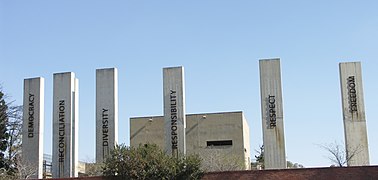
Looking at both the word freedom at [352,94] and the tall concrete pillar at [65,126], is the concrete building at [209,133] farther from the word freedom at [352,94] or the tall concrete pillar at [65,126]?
the word freedom at [352,94]

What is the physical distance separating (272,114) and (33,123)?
15995 mm

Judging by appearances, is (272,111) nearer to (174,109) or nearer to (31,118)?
(174,109)

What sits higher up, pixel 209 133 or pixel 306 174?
pixel 209 133

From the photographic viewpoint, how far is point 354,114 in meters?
35.3

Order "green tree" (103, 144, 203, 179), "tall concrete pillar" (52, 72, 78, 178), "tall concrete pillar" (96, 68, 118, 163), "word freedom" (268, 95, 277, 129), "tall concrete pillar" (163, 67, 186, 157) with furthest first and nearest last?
"tall concrete pillar" (52, 72, 78, 178)
"tall concrete pillar" (96, 68, 118, 163)
"tall concrete pillar" (163, 67, 186, 157)
"word freedom" (268, 95, 277, 129)
"green tree" (103, 144, 203, 179)

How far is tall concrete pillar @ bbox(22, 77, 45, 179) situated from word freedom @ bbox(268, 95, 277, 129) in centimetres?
1508

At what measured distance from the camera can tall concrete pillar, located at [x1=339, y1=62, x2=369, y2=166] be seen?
114 ft

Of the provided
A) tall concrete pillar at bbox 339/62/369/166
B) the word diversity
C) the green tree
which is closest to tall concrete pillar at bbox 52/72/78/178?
the word diversity

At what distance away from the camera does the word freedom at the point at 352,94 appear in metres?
35.4

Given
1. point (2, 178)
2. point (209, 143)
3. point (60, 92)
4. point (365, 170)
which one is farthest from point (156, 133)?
point (365, 170)

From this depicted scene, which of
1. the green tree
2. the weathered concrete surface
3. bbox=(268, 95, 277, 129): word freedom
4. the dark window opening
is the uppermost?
bbox=(268, 95, 277, 129): word freedom

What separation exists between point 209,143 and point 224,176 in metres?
26.6

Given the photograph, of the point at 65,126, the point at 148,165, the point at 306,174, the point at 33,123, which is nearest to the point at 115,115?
the point at 65,126

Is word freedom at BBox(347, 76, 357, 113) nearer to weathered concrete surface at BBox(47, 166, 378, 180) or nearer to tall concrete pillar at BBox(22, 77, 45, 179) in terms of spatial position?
weathered concrete surface at BBox(47, 166, 378, 180)
